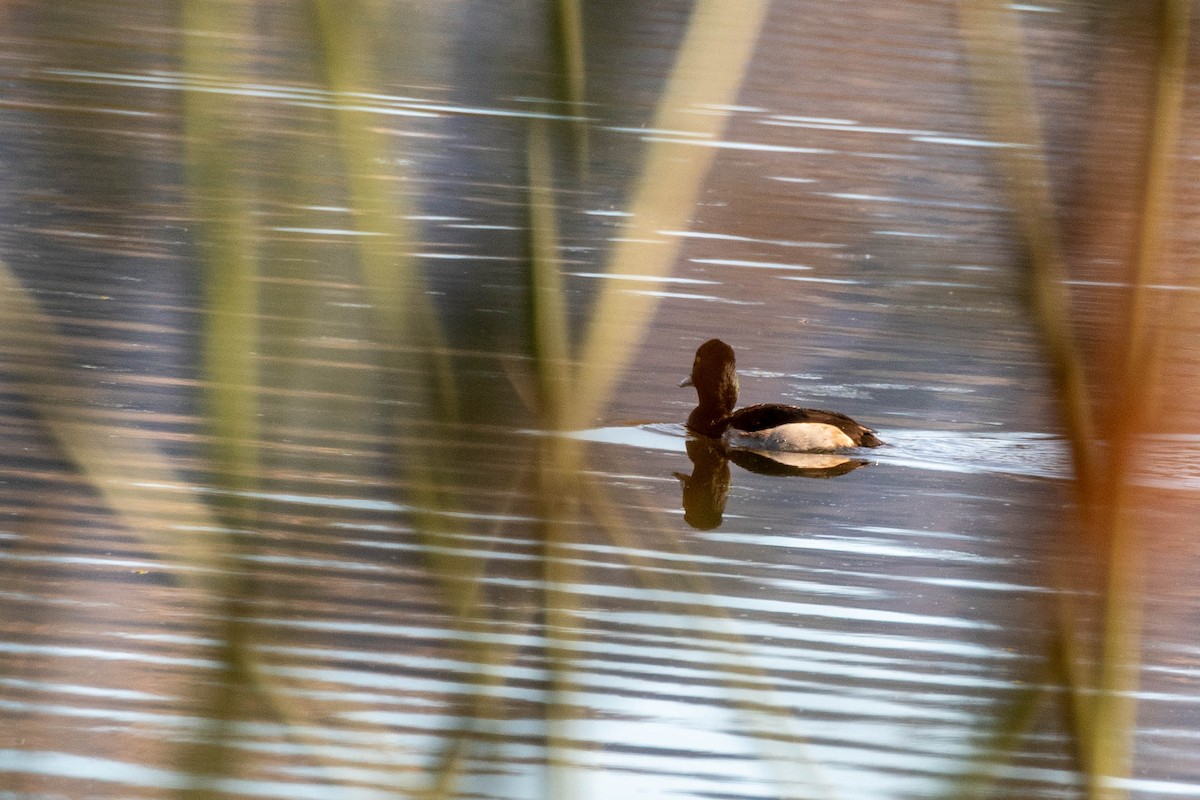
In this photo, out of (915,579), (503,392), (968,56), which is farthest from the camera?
(915,579)

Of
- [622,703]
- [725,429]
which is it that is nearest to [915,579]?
[622,703]

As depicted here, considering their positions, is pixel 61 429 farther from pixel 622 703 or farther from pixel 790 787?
pixel 622 703

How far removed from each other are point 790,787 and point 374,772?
24 cm

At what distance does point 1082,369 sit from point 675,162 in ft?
0.77

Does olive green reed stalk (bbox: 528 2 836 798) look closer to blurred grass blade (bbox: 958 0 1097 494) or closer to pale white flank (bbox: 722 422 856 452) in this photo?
blurred grass blade (bbox: 958 0 1097 494)

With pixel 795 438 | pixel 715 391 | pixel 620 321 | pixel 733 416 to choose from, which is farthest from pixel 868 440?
pixel 620 321

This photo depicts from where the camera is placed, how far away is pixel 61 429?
2.89 ft

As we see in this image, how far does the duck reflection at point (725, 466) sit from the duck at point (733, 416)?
0.05m

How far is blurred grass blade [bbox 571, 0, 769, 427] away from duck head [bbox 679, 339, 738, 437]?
25.5 ft

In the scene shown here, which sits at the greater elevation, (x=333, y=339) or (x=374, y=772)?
(x=333, y=339)

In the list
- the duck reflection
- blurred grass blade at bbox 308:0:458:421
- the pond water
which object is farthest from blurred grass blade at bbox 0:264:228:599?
the duck reflection

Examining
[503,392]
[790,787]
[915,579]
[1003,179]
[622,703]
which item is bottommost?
→ [915,579]

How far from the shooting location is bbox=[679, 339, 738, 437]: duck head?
869 cm

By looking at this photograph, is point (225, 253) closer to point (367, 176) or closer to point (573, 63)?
point (367, 176)
